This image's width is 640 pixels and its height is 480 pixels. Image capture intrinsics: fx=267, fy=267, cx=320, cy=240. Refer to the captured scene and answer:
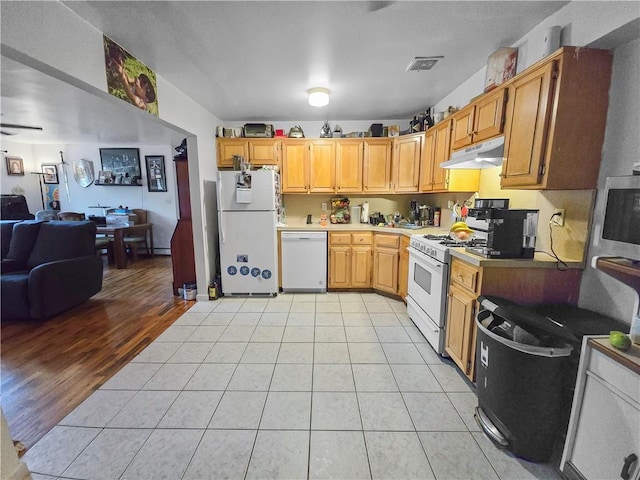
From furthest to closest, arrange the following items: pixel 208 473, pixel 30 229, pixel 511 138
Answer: pixel 30 229
pixel 511 138
pixel 208 473

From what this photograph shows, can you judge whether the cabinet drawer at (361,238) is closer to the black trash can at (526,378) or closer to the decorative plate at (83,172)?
the black trash can at (526,378)

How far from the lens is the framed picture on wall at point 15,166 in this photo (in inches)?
217

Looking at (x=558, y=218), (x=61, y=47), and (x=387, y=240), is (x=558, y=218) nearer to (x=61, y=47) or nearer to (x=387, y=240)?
(x=387, y=240)

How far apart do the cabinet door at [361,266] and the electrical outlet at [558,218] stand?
2.01 metres

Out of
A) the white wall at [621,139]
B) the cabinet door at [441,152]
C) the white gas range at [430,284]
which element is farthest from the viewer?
the cabinet door at [441,152]

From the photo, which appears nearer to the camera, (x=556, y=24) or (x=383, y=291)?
(x=556, y=24)

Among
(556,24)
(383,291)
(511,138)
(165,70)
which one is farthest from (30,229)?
(556,24)

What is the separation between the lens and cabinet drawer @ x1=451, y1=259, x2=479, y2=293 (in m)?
1.78

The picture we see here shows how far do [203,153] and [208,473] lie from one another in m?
3.17

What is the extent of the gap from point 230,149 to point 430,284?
10.1 feet

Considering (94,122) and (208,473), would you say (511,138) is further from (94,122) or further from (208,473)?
(94,122)

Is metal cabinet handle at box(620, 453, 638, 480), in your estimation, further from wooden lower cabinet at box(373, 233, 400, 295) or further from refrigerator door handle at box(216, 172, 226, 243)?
refrigerator door handle at box(216, 172, 226, 243)

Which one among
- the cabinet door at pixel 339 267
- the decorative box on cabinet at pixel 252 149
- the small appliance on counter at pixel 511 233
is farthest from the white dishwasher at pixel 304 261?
the small appliance on counter at pixel 511 233

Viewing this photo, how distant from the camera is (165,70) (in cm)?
237
